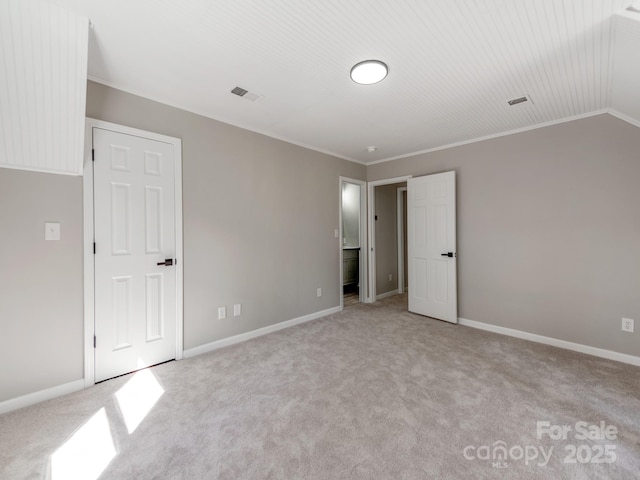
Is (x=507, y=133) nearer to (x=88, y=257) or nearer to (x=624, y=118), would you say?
(x=624, y=118)

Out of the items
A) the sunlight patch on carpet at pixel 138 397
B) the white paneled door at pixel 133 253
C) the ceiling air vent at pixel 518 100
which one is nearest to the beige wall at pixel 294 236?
the white paneled door at pixel 133 253

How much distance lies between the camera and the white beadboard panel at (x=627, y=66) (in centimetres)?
158

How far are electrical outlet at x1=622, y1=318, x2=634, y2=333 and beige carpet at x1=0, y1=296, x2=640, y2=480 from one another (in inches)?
13.3

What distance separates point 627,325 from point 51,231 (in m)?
5.00

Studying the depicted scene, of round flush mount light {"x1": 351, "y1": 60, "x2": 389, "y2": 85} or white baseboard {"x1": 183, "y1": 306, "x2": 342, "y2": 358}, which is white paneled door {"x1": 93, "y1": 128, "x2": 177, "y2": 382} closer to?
white baseboard {"x1": 183, "y1": 306, "x2": 342, "y2": 358}

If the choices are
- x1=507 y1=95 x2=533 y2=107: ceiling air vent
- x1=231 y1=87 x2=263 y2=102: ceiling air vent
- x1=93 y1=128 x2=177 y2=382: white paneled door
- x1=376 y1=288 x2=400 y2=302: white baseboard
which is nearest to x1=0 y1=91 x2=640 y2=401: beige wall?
x1=93 y1=128 x2=177 y2=382: white paneled door

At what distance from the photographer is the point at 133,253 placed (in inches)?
96.6

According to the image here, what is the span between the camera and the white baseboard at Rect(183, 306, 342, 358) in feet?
9.28

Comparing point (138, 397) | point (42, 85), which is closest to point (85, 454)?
point (138, 397)

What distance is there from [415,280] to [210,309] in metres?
2.87

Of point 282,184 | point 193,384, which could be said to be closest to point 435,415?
point 193,384

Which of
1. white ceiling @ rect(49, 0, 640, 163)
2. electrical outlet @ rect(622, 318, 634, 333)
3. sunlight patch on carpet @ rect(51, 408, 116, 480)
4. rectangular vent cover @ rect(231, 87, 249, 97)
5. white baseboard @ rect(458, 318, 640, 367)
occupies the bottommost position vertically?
sunlight patch on carpet @ rect(51, 408, 116, 480)

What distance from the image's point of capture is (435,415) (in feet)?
6.16

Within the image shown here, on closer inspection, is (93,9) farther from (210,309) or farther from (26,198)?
(210,309)
